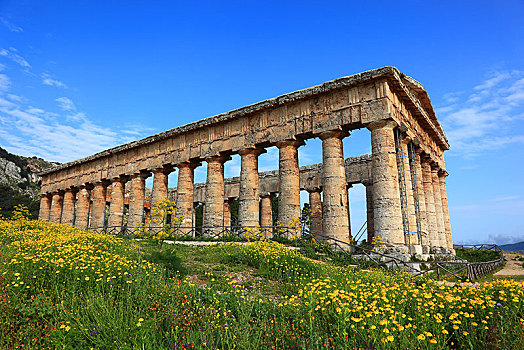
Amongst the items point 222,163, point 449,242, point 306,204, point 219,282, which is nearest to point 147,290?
point 219,282

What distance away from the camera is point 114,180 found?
29406mm

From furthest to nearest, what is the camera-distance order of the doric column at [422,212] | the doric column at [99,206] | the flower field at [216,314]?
the doric column at [99,206] → the doric column at [422,212] → the flower field at [216,314]

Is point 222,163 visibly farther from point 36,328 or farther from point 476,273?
point 36,328

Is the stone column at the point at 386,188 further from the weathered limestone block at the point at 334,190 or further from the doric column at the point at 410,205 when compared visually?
the doric column at the point at 410,205

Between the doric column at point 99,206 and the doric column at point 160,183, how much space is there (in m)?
7.50

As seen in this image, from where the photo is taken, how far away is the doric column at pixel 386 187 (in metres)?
15.4

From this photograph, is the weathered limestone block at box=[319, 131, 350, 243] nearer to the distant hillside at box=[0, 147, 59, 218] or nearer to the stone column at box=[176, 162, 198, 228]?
the stone column at box=[176, 162, 198, 228]

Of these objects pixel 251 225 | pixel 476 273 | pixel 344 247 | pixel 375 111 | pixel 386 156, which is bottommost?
pixel 476 273

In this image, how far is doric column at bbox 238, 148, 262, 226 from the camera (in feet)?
65.6

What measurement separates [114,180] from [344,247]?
2219 centimetres

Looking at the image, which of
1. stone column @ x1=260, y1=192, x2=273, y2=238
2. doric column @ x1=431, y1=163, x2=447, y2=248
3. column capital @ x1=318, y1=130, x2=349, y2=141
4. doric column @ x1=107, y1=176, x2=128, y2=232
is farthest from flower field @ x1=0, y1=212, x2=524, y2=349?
doric column @ x1=107, y1=176, x2=128, y2=232

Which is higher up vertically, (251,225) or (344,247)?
(251,225)

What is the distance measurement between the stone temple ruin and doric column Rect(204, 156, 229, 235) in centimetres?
7

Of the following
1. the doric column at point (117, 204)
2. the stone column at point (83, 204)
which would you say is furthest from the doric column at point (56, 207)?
the doric column at point (117, 204)
